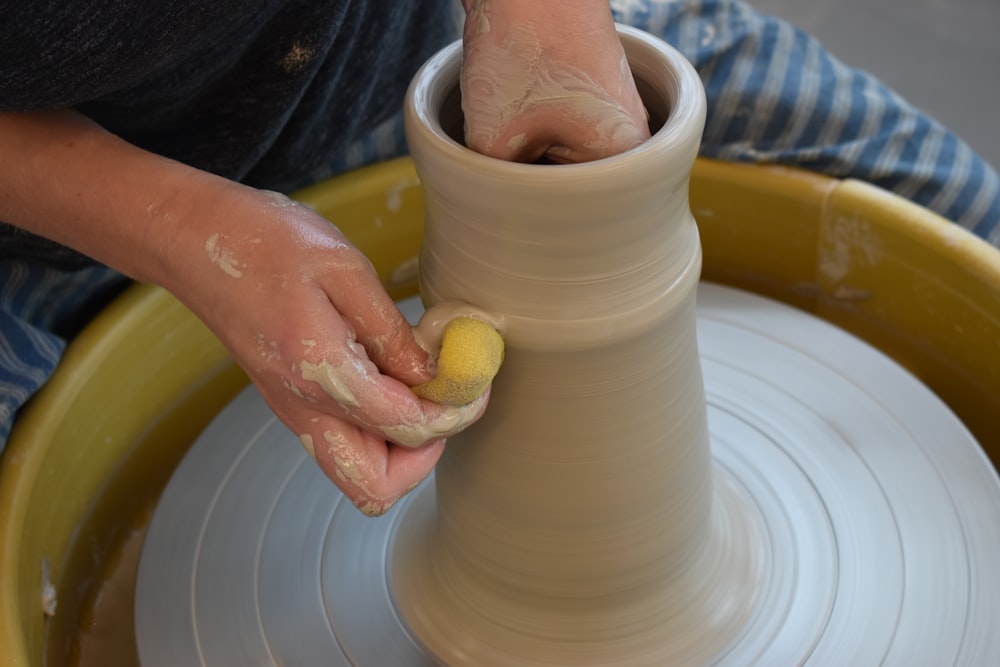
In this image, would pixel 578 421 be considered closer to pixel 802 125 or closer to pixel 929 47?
pixel 802 125

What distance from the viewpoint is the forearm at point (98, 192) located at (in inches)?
37.7

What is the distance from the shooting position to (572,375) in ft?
2.94

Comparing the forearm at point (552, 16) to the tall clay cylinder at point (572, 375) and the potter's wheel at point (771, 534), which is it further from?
the potter's wheel at point (771, 534)

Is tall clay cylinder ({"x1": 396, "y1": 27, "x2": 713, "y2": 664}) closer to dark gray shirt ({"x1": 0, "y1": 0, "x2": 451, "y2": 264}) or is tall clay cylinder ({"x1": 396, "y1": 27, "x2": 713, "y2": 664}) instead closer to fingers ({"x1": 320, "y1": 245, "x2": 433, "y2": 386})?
fingers ({"x1": 320, "y1": 245, "x2": 433, "y2": 386})

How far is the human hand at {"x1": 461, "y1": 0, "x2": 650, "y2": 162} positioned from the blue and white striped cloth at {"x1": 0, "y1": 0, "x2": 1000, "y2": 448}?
26.9 inches

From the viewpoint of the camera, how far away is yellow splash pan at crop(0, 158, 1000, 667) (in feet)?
3.99

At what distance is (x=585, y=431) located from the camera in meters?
0.93

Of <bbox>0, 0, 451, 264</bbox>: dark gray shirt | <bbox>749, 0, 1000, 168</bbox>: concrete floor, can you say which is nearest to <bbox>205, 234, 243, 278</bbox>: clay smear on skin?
<bbox>0, 0, 451, 264</bbox>: dark gray shirt

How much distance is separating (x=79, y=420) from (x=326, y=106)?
47 cm

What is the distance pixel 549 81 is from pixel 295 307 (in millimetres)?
263

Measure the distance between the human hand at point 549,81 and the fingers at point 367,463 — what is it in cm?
25

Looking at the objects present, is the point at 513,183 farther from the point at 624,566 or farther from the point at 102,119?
the point at 102,119

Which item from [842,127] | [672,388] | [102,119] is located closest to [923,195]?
[842,127]

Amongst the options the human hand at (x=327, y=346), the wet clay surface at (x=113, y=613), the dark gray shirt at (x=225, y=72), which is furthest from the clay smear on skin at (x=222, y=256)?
the wet clay surface at (x=113, y=613)
